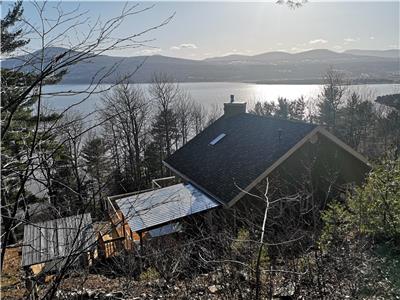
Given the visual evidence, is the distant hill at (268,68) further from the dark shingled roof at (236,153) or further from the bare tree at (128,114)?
the dark shingled roof at (236,153)

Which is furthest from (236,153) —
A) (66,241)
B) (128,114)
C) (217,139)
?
(66,241)

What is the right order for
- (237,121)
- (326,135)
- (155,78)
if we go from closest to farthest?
(326,135) < (237,121) < (155,78)

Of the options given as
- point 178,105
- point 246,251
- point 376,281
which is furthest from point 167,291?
point 178,105

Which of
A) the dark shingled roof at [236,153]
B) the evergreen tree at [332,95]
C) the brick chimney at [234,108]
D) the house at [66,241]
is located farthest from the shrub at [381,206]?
the evergreen tree at [332,95]

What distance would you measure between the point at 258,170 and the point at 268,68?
2701 inches

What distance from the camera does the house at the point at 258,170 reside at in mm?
11125

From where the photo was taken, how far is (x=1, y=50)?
8.71 feet

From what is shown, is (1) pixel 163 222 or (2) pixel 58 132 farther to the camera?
(1) pixel 163 222

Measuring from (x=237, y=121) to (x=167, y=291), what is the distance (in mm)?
12711

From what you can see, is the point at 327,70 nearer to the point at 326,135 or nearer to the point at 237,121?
the point at 237,121

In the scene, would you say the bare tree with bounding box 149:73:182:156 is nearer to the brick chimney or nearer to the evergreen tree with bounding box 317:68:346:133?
the brick chimney

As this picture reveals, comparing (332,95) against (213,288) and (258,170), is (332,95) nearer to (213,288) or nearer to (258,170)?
(258,170)

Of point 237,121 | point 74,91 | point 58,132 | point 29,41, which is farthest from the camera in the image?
point 237,121

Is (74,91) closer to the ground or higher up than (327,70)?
closer to the ground
